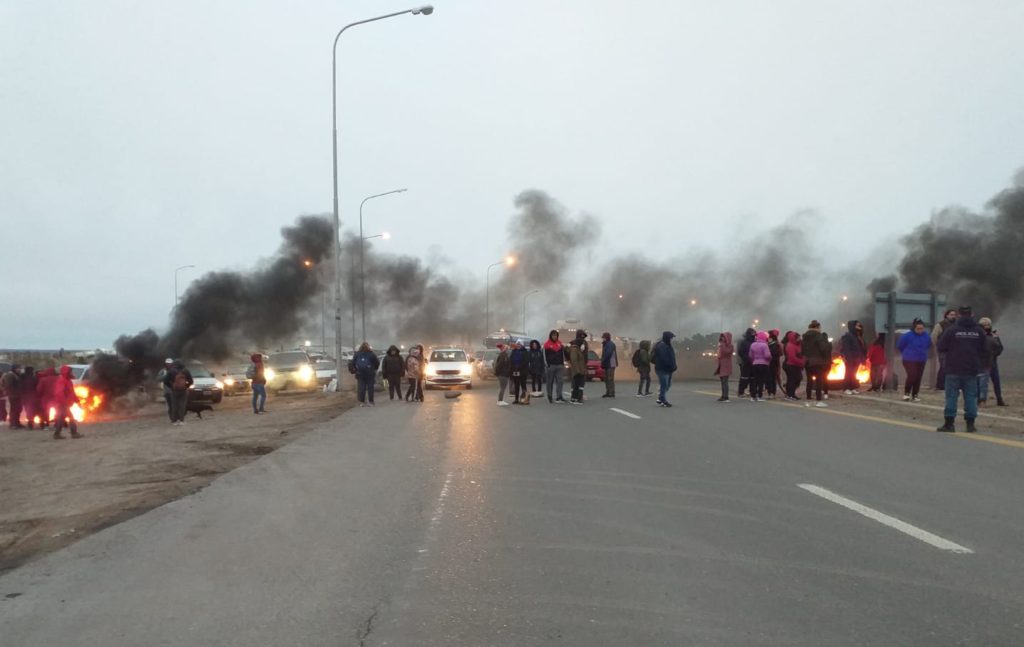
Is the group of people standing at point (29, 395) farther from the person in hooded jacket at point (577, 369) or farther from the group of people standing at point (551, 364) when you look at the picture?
the person in hooded jacket at point (577, 369)

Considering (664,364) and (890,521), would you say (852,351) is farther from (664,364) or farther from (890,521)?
(890,521)

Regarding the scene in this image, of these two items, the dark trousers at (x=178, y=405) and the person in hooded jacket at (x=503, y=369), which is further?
the person in hooded jacket at (x=503, y=369)

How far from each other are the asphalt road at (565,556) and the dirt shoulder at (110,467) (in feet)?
1.81

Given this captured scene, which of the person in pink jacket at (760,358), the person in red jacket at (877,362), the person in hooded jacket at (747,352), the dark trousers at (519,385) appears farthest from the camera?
the person in red jacket at (877,362)

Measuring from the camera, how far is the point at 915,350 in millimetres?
17797

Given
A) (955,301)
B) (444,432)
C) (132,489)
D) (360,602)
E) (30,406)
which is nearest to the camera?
(360,602)

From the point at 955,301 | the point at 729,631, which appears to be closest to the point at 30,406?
the point at 729,631

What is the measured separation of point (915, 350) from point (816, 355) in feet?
6.45

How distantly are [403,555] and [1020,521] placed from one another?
4788 mm

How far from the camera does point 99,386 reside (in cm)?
2453

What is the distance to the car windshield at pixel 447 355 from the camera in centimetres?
2880

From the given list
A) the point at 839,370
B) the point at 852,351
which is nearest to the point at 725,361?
the point at 852,351

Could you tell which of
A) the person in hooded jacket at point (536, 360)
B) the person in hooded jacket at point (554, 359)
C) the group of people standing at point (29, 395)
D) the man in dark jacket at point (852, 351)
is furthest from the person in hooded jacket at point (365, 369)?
the man in dark jacket at point (852, 351)

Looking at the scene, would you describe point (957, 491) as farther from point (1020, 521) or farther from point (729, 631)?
point (729, 631)
